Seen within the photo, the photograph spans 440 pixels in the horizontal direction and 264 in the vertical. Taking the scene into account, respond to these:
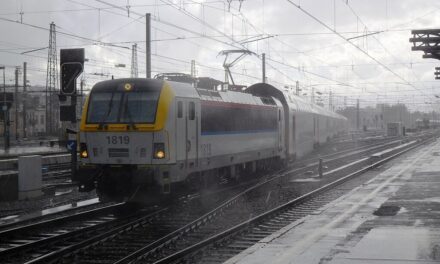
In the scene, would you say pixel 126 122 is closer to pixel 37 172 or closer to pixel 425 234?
pixel 37 172

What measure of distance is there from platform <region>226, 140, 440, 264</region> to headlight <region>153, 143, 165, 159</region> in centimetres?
335

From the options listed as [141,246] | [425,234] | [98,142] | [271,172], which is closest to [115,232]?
[141,246]

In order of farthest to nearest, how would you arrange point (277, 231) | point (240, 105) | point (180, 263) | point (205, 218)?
point (240, 105), point (205, 218), point (277, 231), point (180, 263)

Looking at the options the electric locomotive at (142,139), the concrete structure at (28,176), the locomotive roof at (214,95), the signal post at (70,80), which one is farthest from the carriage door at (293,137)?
the signal post at (70,80)

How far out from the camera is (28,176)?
1583cm

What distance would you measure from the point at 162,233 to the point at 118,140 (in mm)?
2955

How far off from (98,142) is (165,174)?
1.87 metres

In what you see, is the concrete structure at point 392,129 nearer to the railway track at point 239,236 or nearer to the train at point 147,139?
the railway track at point 239,236

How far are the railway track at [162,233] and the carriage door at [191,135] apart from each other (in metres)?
1.21

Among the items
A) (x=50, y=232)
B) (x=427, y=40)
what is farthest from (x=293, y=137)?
(x=50, y=232)

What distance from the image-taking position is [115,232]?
10742mm

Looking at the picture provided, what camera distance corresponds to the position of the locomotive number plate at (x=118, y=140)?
12.7 meters

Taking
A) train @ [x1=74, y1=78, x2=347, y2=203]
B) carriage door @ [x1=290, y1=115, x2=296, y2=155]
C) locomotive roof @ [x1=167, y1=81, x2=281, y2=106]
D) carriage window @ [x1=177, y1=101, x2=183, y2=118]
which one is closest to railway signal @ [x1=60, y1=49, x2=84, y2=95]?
train @ [x1=74, y1=78, x2=347, y2=203]

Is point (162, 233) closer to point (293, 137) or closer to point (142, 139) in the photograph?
point (142, 139)
